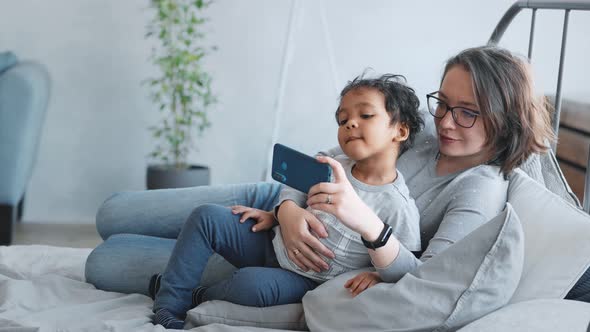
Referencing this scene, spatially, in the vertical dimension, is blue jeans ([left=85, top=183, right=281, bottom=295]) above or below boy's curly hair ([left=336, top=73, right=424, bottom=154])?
below

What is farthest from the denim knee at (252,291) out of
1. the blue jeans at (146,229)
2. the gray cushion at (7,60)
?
the gray cushion at (7,60)

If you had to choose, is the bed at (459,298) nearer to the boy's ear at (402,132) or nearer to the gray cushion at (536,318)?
the gray cushion at (536,318)

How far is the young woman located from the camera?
1.49 metres

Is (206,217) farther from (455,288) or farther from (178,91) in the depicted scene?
(178,91)

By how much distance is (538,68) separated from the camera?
4008mm

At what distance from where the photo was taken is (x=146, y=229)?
2.13 m

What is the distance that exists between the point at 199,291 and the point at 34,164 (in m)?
2.35

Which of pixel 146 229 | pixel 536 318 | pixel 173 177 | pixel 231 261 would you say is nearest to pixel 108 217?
pixel 146 229

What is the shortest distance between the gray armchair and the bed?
4.68 feet

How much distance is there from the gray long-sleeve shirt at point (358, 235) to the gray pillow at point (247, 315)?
10 centimetres

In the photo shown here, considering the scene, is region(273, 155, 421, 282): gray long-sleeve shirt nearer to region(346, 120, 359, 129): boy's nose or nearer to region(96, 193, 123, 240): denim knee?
region(346, 120, 359, 129): boy's nose

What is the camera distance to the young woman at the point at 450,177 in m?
1.49

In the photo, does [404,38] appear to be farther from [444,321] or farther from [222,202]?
[444,321]

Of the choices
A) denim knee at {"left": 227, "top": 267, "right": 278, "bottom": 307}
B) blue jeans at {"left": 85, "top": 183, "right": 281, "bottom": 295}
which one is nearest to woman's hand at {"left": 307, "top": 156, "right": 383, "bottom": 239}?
denim knee at {"left": 227, "top": 267, "right": 278, "bottom": 307}
